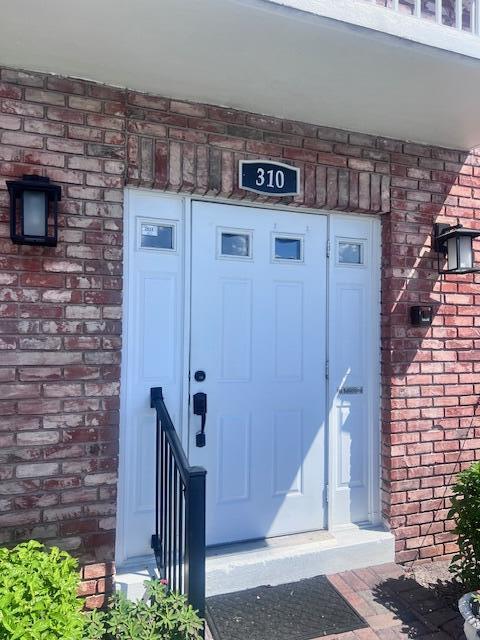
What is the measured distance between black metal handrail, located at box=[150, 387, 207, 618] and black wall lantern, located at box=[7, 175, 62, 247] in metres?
1.02

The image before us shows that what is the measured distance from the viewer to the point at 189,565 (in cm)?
192

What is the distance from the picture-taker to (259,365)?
2986 millimetres

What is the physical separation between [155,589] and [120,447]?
804mm

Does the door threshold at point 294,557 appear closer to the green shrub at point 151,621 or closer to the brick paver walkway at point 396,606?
the brick paver walkway at point 396,606

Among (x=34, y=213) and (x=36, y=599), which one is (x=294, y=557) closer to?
(x=36, y=599)

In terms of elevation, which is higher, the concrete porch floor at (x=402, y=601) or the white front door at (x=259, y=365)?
the white front door at (x=259, y=365)

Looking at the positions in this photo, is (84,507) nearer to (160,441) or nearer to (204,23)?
(160,441)

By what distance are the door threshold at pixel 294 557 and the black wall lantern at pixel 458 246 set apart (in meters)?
1.78

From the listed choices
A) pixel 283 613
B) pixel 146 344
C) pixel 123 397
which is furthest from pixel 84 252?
pixel 283 613

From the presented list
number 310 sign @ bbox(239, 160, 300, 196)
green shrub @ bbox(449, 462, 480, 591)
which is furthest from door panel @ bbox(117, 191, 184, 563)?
green shrub @ bbox(449, 462, 480, 591)

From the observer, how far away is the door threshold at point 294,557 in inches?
105

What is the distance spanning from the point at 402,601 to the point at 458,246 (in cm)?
216

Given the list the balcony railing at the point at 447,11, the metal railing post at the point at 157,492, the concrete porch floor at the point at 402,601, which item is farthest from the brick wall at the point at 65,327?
the balcony railing at the point at 447,11

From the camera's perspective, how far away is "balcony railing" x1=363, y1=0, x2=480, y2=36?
2318 mm
